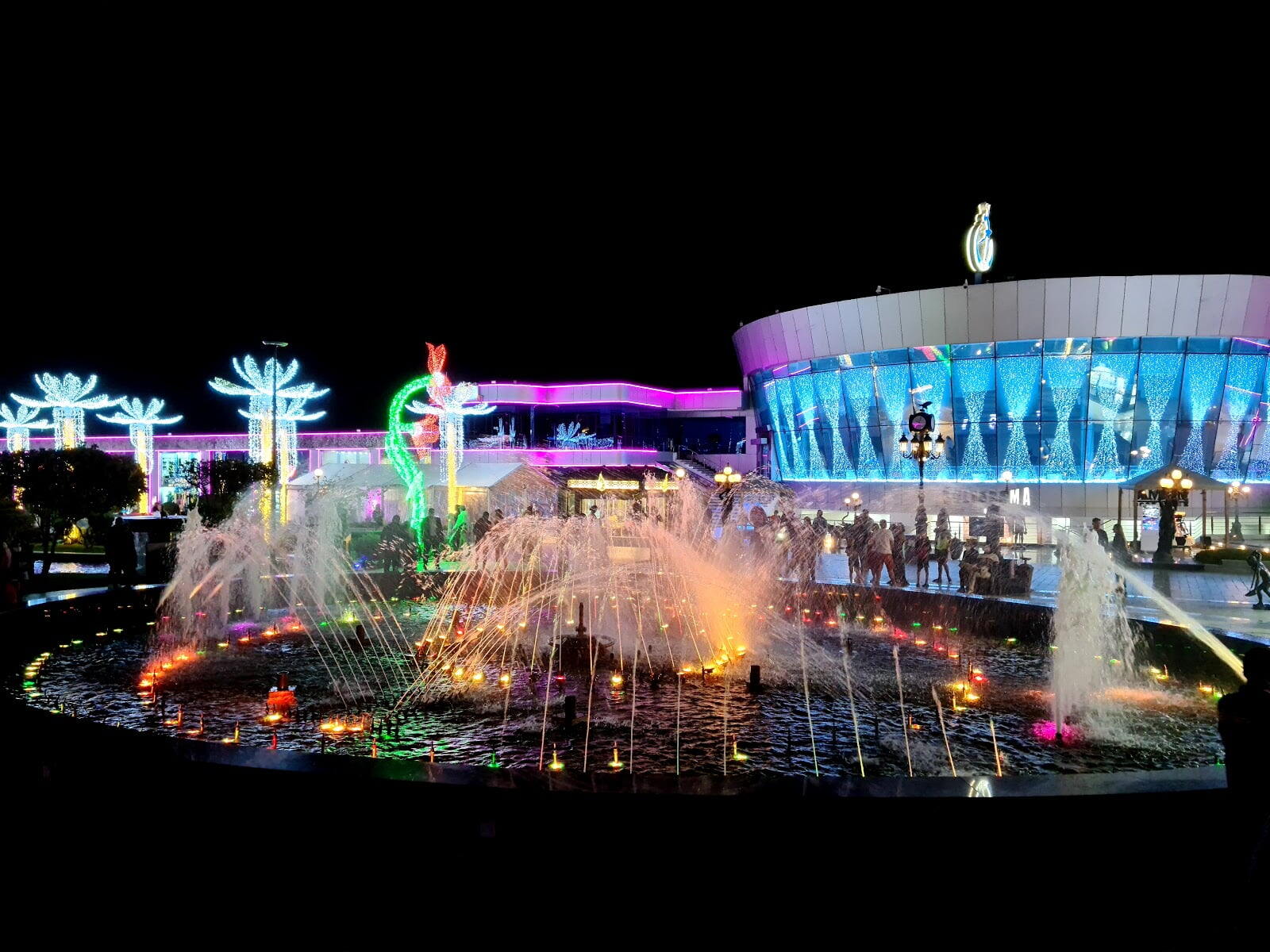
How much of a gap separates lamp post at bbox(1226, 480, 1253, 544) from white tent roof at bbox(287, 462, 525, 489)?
83.2 feet

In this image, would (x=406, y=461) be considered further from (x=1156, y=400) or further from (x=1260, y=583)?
(x=1156, y=400)

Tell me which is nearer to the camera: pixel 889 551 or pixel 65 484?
pixel 889 551

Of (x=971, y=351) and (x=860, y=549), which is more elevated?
(x=971, y=351)

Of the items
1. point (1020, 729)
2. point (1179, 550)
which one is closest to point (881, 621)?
point (1020, 729)

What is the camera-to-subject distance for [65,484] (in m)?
22.4

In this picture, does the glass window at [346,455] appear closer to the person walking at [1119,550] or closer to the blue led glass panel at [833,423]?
the blue led glass panel at [833,423]

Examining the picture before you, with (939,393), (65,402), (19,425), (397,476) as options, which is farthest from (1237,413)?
(19,425)

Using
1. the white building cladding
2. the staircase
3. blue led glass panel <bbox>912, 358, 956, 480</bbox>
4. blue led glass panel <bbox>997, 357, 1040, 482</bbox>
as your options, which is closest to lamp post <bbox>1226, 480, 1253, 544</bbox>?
the white building cladding

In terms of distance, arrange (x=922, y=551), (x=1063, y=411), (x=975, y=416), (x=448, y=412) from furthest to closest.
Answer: (x=975, y=416), (x=1063, y=411), (x=448, y=412), (x=922, y=551)

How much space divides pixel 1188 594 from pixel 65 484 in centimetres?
2561

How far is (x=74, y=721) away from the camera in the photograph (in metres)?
5.62

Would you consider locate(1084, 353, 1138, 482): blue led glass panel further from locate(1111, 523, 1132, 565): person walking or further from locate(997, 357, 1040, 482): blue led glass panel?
locate(1111, 523, 1132, 565): person walking

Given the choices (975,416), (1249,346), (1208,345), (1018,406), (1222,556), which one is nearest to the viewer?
(1222,556)

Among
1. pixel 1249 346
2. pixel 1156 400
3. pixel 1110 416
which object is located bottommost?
pixel 1110 416
